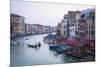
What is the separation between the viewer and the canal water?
82.0 inches

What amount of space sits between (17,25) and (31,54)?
0.41m

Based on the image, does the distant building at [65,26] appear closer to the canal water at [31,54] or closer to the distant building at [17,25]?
the canal water at [31,54]

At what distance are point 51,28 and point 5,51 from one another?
26.1 inches

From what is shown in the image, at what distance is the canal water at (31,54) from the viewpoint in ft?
6.83

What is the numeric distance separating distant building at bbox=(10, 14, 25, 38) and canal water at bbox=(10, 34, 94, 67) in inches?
2.7

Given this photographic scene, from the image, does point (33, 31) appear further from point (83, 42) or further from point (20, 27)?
point (83, 42)

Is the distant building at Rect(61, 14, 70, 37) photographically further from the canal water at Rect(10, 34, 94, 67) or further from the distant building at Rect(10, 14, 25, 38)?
the distant building at Rect(10, 14, 25, 38)

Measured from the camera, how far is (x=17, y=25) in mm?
2100

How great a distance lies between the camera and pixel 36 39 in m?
2.17

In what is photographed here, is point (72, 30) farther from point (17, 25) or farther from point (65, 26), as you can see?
point (17, 25)

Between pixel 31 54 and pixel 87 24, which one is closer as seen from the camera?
pixel 31 54

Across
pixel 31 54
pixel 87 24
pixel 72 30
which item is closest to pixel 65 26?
pixel 72 30

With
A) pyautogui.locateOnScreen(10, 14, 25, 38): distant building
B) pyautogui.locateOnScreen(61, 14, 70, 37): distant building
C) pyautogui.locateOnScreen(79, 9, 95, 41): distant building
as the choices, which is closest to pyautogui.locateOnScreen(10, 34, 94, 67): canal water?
pyautogui.locateOnScreen(10, 14, 25, 38): distant building

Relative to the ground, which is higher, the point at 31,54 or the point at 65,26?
the point at 65,26
